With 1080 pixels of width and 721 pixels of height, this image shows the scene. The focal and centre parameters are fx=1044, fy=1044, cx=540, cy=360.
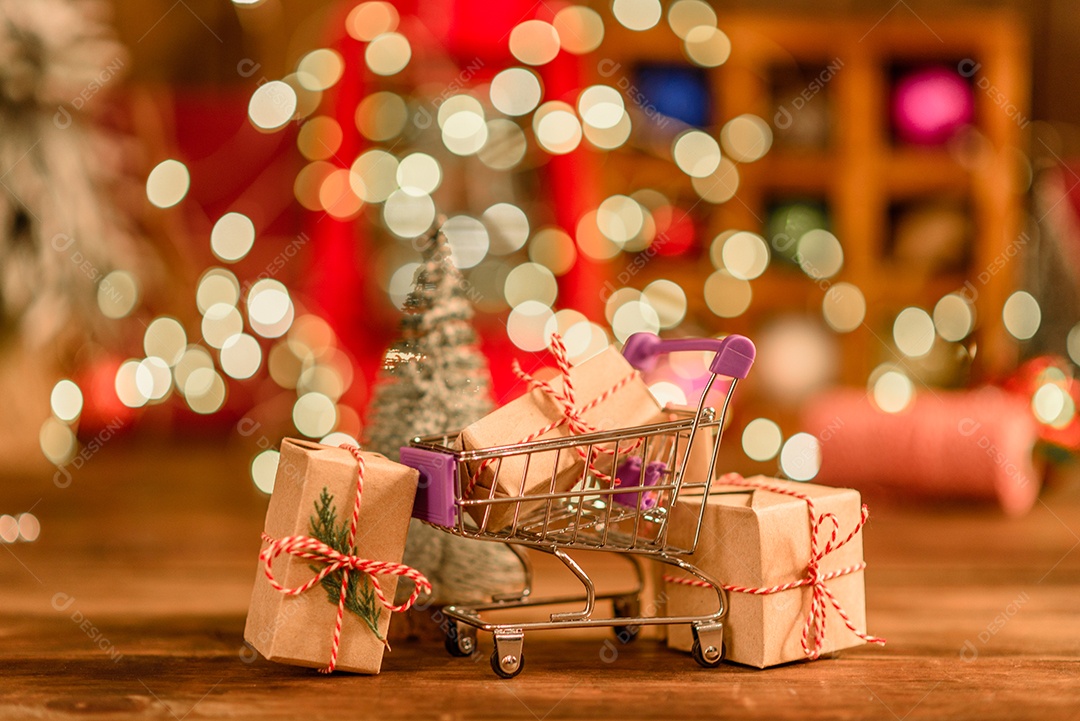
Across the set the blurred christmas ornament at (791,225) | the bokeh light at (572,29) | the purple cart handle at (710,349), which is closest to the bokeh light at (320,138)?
the bokeh light at (572,29)

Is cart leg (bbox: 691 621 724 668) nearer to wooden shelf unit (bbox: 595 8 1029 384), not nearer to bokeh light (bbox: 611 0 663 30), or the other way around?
wooden shelf unit (bbox: 595 8 1029 384)

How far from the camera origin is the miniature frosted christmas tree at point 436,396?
127 cm

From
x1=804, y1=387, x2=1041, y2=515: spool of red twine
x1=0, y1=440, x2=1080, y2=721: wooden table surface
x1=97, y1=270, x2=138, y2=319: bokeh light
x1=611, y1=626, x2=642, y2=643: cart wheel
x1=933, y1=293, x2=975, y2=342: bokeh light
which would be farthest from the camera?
x1=933, y1=293, x2=975, y2=342: bokeh light

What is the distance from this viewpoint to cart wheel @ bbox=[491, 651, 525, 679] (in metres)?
1.05

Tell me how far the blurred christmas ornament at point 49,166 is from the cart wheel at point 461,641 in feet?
6.29

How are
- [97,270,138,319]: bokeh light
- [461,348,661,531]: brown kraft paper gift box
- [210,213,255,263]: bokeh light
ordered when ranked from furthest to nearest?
[210,213,255,263]: bokeh light < [97,270,138,319]: bokeh light < [461,348,661,531]: brown kraft paper gift box

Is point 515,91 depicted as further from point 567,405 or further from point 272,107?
point 567,405

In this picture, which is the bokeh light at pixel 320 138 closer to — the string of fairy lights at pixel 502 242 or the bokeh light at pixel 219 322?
the string of fairy lights at pixel 502 242

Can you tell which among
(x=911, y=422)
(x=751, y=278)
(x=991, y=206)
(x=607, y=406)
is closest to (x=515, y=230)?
(x=751, y=278)

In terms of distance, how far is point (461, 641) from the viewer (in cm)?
115

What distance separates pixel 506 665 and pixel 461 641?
11 centimetres

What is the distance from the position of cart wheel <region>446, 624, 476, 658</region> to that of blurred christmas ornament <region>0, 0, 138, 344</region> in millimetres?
1916

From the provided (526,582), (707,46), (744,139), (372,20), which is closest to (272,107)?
(372,20)

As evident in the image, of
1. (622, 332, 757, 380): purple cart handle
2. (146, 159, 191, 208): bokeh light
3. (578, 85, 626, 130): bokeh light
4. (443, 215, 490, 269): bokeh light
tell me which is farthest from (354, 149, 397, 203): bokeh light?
(622, 332, 757, 380): purple cart handle
